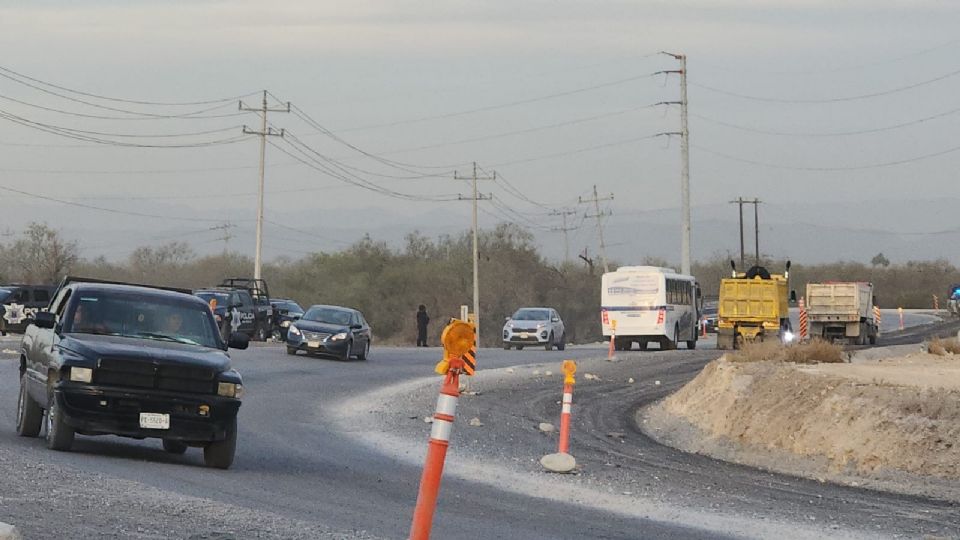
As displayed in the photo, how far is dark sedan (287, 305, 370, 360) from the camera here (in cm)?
4134

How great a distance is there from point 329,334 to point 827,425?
2191 cm

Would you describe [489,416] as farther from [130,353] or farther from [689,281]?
[689,281]

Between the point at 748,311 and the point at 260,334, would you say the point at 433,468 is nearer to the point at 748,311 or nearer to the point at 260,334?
the point at 260,334

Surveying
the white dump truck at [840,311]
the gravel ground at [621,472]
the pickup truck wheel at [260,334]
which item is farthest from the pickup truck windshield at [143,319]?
the white dump truck at [840,311]

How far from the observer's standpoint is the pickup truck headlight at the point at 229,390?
1534cm

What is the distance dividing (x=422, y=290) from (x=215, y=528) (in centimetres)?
10085

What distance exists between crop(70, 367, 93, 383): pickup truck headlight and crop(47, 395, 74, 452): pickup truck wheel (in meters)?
0.29

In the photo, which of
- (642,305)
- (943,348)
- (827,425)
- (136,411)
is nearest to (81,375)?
(136,411)

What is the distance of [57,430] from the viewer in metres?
15.1

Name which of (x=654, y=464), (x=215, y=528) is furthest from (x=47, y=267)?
(x=215, y=528)

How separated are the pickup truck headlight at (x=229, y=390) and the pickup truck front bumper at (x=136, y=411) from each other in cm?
10

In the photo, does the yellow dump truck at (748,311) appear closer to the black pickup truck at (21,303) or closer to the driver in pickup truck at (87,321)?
the black pickup truck at (21,303)

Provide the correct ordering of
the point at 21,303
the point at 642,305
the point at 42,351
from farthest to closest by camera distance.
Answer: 1. the point at 642,305
2. the point at 21,303
3. the point at 42,351

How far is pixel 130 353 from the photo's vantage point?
49.6ft
